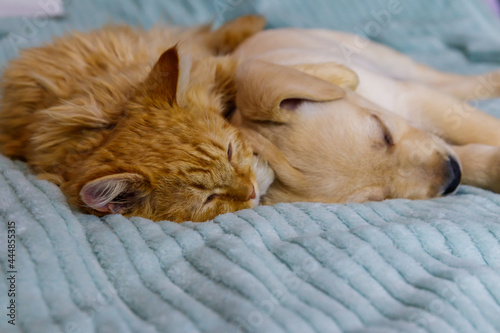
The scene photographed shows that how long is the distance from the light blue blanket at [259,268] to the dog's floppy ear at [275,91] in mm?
339

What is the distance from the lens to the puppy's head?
1264mm

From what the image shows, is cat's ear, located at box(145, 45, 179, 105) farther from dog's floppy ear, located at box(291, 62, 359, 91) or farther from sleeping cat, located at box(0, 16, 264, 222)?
dog's floppy ear, located at box(291, 62, 359, 91)

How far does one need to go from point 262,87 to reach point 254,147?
18 centimetres

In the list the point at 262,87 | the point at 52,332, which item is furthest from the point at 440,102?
the point at 52,332

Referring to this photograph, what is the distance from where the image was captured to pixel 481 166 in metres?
1.36

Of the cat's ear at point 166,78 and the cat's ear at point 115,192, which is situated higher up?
the cat's ear at point 166,78

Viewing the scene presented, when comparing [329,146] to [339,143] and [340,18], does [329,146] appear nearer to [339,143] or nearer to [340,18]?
[339,143]

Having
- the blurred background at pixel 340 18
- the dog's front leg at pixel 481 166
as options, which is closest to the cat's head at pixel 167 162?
the dog's front leg at pixel 481 166

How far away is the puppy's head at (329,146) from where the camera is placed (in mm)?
1264

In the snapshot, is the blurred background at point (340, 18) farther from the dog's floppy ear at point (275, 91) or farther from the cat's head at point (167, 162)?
the cat's head at point (167, 162)

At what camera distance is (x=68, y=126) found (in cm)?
130

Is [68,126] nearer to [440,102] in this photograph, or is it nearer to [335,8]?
[440,102]

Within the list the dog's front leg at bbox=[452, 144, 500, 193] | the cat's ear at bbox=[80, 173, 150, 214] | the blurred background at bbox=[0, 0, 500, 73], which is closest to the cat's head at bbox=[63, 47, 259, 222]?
the cat's ear at bbox=[80, 173, 150, 214]

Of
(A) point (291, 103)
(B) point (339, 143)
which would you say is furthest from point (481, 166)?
(A) point (291, 103)
